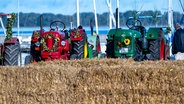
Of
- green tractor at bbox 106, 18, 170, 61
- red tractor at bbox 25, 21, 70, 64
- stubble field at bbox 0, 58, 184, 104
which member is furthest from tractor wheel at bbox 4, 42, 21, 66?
stubble field at bbox 0, 58, 184, 104

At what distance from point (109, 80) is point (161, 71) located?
1.00 metres

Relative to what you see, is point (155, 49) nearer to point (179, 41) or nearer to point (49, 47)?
point (179, 41)

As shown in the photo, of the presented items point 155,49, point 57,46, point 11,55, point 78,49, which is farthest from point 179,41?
point 11,55

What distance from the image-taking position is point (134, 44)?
2202cm

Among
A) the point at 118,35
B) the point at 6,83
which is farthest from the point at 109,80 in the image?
the point at 118,35

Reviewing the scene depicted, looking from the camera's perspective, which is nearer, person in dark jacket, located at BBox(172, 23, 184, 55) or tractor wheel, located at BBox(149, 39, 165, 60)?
person in dark jacket, located at BBox(172, 23, 184, 55)

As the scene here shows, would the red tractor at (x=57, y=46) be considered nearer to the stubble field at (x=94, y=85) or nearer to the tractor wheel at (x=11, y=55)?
the tractor wheel at (x=11, y=55)

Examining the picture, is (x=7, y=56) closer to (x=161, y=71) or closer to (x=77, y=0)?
(x=161, y=71)

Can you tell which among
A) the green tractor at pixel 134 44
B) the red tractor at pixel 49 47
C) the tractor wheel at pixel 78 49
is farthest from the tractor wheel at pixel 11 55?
the green tractor at pixel 134 44

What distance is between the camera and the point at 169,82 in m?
11.9

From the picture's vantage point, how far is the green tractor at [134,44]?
21.9m

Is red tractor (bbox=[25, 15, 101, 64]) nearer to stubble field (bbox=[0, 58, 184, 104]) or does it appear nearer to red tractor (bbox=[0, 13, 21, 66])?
red tractor (bbox=[0, 13, 21, 66])

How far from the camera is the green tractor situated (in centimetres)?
2189

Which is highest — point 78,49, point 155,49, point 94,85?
point 78,49
